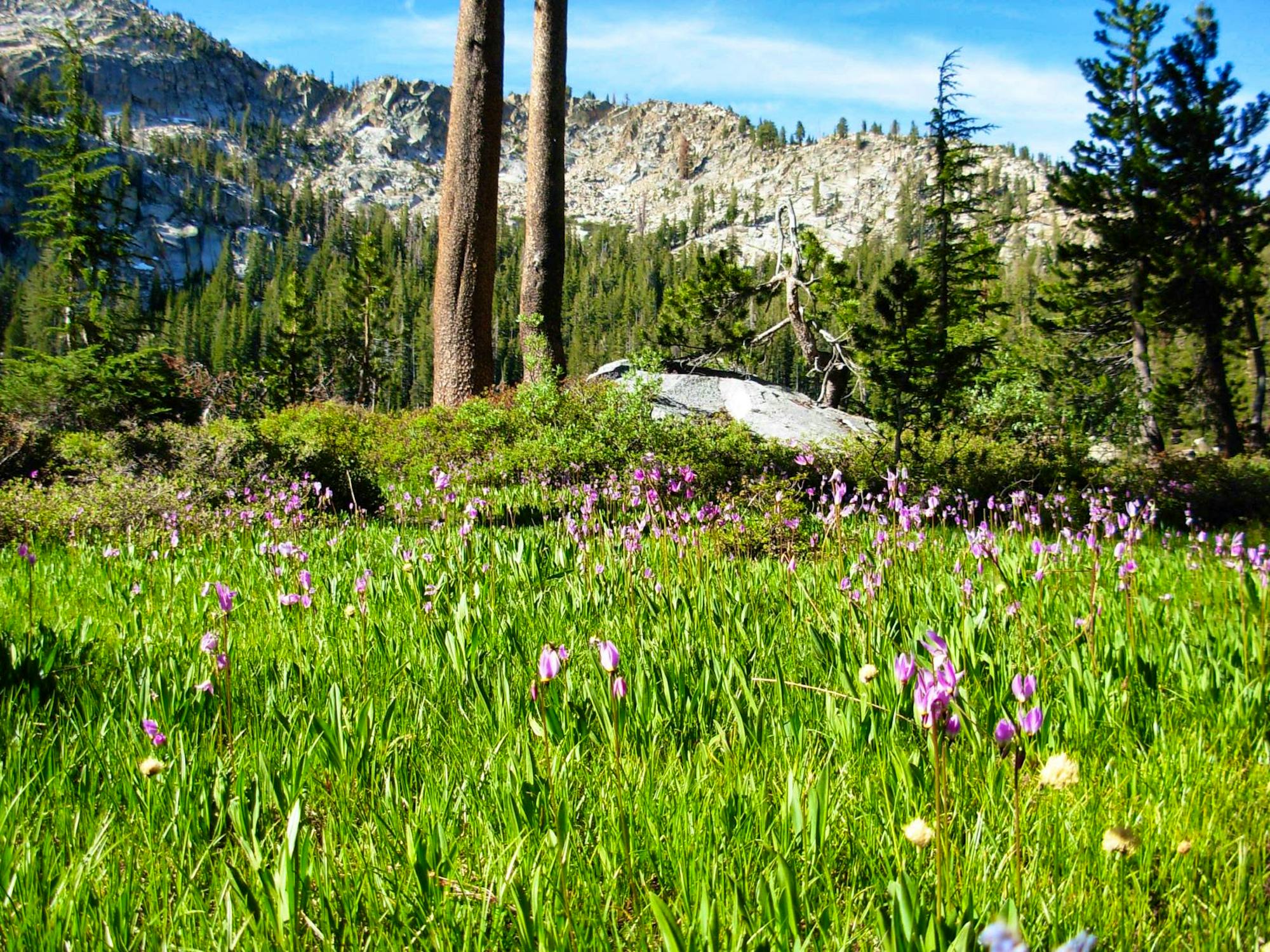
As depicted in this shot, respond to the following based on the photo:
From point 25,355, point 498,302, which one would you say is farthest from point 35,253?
point 25,355

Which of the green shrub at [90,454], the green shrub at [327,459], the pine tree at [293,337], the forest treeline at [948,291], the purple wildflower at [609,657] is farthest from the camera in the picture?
the pine tree at [293,337]

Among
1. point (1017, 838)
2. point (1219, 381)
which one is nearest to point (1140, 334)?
point (1219, 381)

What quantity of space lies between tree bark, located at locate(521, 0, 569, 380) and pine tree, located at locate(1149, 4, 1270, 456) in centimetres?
1606

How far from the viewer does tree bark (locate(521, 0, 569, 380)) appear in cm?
1085

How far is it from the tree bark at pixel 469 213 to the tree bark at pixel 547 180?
23.9 inches

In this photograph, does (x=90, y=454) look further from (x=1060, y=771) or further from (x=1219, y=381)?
(x=1219, y=381)

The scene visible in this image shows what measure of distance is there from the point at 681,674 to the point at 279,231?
192 m

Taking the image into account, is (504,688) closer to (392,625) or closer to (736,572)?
(392,625)

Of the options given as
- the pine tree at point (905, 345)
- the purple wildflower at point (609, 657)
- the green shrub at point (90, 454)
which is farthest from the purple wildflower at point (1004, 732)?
the green shrub at point (90, 454)

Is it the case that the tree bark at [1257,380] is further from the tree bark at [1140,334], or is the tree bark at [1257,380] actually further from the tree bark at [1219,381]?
the tree bark at [1140,334]

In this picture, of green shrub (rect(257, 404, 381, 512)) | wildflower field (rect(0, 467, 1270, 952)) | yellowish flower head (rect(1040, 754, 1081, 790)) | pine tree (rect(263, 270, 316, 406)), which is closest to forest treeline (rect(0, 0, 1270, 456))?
green shrub (rect(257, 404, 381, 512))

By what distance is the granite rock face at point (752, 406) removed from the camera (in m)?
9.49

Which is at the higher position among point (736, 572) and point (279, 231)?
point (279, 231)

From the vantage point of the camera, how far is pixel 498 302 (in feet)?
436
